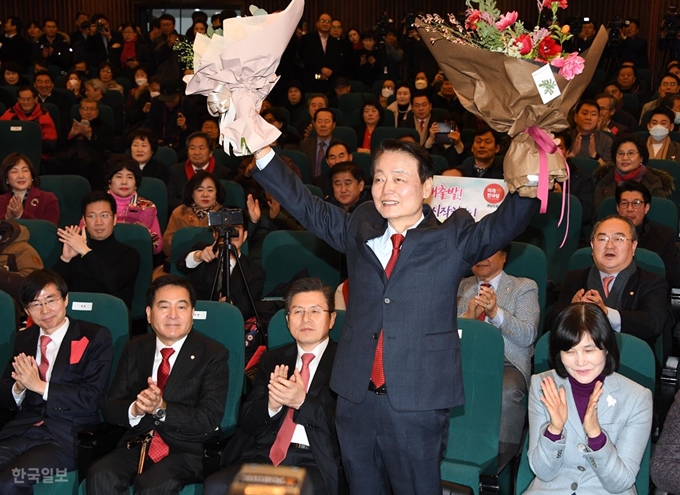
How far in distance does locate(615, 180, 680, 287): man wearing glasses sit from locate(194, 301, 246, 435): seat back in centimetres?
218

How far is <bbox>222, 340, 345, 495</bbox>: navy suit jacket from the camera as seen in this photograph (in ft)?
9.93

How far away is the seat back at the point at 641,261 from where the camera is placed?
13.5ft

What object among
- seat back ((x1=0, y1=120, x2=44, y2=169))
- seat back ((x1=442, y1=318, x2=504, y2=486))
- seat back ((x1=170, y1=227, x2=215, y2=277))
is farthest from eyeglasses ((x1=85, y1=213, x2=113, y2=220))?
seat back ((x1=0, y1=120, x2=44, y2=169))

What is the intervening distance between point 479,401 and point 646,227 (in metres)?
1.90

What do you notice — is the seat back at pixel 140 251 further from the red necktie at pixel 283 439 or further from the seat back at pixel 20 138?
the seat back at pixel 20 138

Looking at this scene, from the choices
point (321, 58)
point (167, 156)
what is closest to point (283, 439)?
point (167, 156)

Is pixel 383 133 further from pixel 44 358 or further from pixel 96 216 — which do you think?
pixel 44 358

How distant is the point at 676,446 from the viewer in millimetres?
2129

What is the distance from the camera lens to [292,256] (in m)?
4.82

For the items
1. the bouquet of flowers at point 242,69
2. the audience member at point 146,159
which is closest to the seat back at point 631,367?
the bouquet of flowers at point 242,69

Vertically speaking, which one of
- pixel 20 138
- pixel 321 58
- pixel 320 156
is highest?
pixel 321 58

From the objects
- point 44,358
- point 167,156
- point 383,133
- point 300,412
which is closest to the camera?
point 300,412

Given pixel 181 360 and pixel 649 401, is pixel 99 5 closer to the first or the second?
pixel 181 360

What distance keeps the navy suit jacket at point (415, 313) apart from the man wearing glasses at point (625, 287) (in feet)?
4.89
